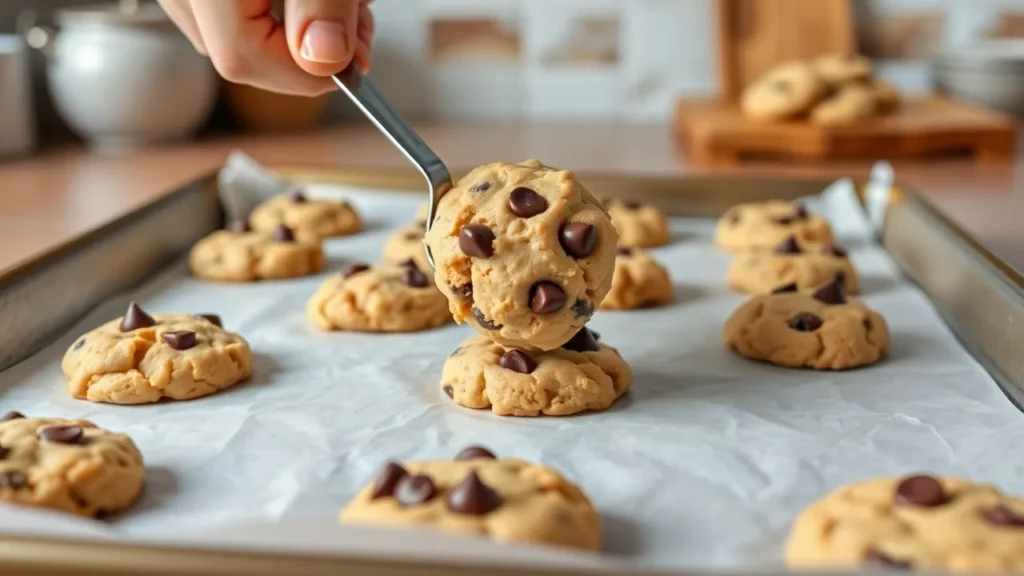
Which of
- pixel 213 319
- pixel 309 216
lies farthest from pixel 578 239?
pixel 309 216

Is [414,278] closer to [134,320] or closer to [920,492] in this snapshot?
[134,320]

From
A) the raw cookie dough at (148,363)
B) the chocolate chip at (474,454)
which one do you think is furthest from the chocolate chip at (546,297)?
the raw cookie dough at (148,363)

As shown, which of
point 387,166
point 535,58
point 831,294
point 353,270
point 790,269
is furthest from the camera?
point 535,58

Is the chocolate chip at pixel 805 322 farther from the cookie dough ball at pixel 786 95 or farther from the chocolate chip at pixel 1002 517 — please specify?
the cookie dough ball at pixel 786 95

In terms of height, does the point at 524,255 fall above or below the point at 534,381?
above

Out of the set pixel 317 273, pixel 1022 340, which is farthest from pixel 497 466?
pixel 317 273

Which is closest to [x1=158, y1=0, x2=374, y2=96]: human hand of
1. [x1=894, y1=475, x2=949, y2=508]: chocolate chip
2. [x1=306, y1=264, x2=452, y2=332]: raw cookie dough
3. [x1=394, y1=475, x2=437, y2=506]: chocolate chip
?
[x1=306, y1=264, x2=452, y2=332]: raw cookie dough
